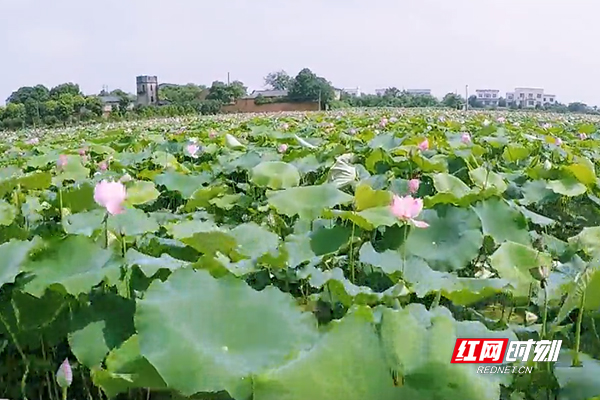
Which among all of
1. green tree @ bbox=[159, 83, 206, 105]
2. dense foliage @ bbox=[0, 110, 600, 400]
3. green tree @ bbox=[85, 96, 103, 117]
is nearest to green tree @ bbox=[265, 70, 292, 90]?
green tree @ bbox=[159, 83, 206, 105]

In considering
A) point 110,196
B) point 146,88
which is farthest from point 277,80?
point 110,196

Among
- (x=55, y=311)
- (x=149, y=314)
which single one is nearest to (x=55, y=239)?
(x=55, y=311)

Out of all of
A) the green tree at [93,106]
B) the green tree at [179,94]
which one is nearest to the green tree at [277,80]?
the green tree at [179,94]

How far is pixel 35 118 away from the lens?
24453 millimetres

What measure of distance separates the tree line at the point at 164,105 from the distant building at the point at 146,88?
3.03 ft

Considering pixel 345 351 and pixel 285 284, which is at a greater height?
pixel 345 351

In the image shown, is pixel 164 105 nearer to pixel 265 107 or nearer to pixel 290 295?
pixel 265 107

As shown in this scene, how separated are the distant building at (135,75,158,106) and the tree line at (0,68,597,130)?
0.92m

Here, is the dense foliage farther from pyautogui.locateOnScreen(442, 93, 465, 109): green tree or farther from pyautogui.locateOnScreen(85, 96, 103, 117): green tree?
pyautogui.locateOnScreen(442, 93, 465, 109): green tree

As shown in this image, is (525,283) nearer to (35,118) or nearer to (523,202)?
(523,202)

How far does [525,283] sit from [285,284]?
14.7 inches

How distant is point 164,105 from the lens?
31.6m

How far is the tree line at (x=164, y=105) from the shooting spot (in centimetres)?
2298

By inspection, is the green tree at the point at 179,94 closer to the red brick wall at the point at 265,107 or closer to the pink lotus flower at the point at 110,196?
the red brick wall at the point at 265,107
